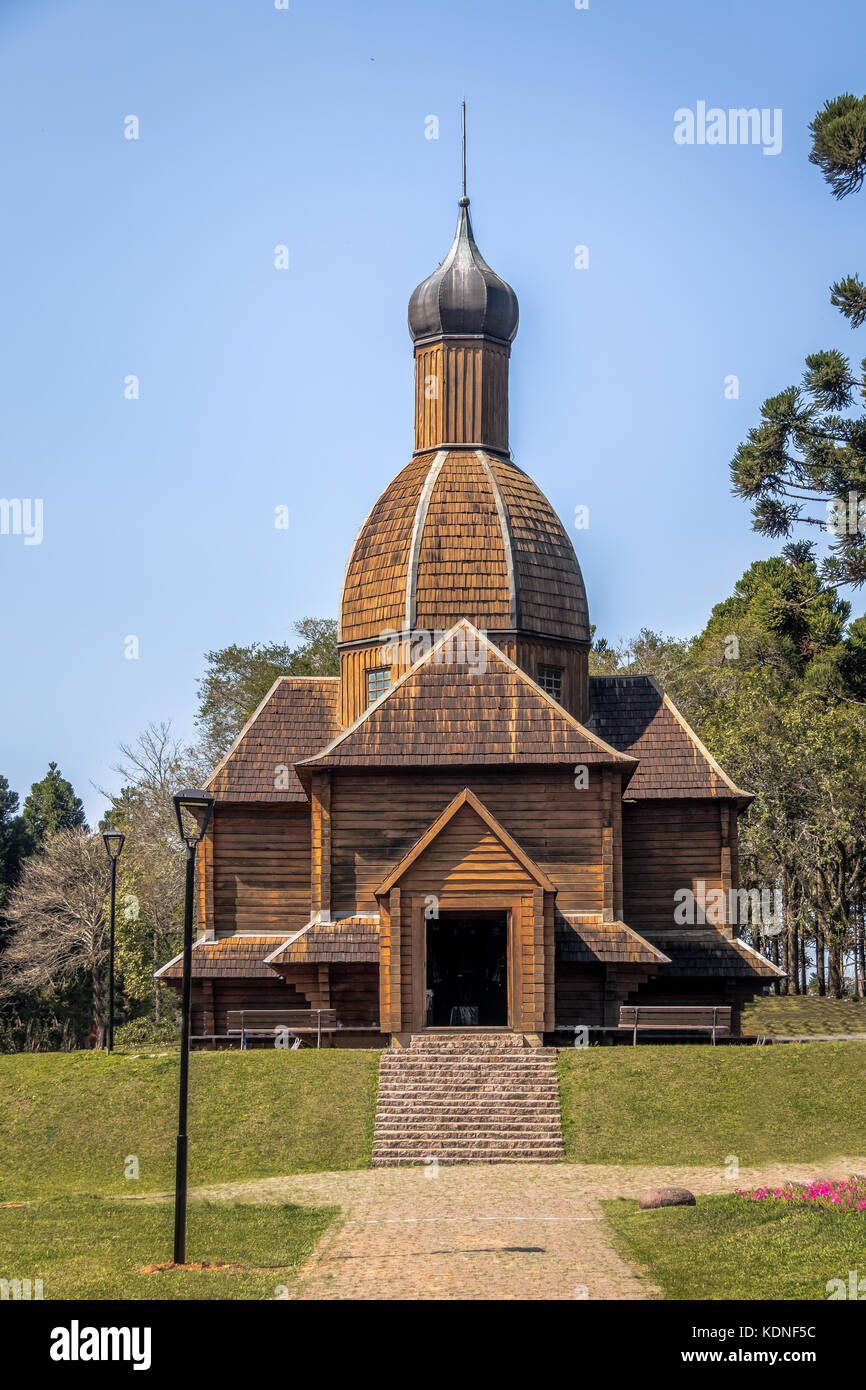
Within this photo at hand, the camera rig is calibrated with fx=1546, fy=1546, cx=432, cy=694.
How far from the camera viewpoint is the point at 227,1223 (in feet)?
63.5

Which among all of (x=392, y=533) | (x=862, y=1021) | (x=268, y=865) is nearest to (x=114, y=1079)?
(x=268, y=865)

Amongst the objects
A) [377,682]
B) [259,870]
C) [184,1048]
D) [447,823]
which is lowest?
[184,1048]

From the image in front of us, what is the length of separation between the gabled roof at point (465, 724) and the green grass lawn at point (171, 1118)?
6.56m

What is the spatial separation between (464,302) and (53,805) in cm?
4781

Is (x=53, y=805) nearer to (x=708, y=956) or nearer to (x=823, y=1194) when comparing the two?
(x=708, y=956)

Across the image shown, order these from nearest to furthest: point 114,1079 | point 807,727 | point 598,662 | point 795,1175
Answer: point 795,1175 → point 114,1079 → point 807,727 → point 598,662

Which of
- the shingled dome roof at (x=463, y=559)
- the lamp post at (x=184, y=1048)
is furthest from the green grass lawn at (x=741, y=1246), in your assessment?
the shingled dome roof at (x=463, y=559)

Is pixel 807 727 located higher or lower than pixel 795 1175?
higher

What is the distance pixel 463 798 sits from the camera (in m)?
Result: 30.9

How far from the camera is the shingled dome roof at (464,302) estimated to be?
137 ft

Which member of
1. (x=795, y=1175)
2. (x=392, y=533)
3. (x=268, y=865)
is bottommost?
(x=795, y=1175)

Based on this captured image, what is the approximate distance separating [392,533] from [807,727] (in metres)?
20.5

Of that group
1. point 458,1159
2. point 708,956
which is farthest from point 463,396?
point 458,1159
